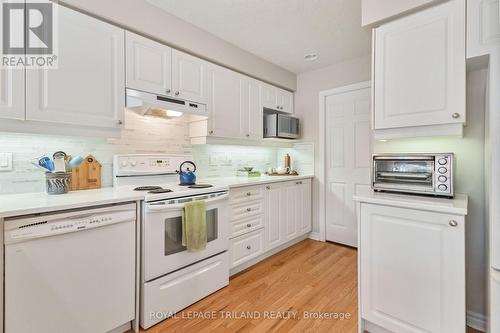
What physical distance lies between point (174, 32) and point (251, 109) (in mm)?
1201

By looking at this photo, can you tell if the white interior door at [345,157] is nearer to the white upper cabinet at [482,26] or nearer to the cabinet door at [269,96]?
the cabinet door at [269,96]

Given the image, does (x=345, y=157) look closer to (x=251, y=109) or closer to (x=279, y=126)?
(x=279, y=126)

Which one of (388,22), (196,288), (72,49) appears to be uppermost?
(388,22)

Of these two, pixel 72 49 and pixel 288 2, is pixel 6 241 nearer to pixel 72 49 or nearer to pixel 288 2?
pixel 72 49

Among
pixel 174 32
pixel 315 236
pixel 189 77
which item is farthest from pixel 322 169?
pixel 174 32

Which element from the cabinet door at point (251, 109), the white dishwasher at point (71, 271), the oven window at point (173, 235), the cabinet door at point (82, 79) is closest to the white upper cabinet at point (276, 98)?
the cabinet door at point (251, 109)

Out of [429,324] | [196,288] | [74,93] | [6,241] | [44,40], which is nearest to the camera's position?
[6,241]

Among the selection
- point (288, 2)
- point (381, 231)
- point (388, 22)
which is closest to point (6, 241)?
point (381, 231)

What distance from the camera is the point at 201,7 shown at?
2.06m

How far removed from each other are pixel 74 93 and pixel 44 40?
0.35 meters

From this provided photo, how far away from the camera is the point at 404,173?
177 centimetres

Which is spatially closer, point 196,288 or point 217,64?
point 196,288

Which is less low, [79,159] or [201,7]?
[201,7]

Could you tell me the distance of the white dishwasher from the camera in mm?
1208
